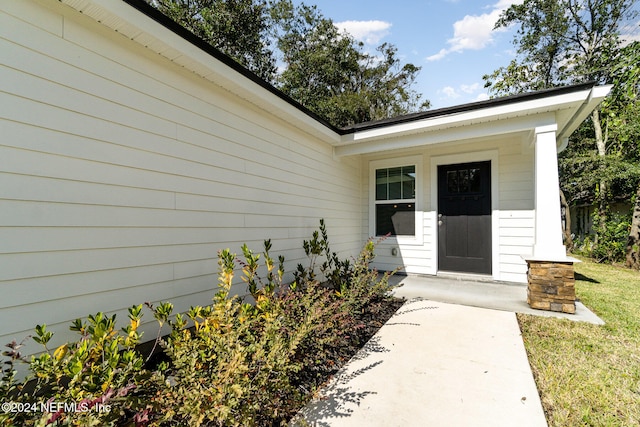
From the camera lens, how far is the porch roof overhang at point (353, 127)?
6.76ft

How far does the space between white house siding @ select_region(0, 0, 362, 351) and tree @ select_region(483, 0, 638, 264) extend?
28.7 feet

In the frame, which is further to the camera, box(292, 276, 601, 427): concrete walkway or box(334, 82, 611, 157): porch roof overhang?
box(334, 82, 611, 157): porch roof overhang

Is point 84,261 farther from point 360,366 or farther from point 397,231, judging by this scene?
point 397,231

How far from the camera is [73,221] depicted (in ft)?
6.17

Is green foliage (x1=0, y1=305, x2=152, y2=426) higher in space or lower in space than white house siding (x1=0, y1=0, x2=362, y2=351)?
lower

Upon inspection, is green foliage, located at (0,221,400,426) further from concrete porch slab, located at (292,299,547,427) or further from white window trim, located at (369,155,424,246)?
white window trim, located at (369,155,424,246)

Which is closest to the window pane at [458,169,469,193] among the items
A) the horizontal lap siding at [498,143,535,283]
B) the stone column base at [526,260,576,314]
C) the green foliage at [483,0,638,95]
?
the horizontal lap siding at [498,143,535,283]

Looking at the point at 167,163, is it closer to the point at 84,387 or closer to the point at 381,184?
the point at 84,387

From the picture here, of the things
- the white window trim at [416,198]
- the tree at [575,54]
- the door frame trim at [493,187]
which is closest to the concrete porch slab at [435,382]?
the door frame trim at [493,187]

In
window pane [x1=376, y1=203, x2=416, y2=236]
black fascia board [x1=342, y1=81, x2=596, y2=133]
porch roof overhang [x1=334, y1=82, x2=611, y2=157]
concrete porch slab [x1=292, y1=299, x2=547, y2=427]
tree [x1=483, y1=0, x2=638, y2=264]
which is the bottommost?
concrete porch slab [x1=292, y1=299, x2=547, y2=427]

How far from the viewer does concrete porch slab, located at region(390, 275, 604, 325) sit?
129 inches

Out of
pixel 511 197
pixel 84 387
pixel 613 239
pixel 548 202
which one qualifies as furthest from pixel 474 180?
pixel 84 387

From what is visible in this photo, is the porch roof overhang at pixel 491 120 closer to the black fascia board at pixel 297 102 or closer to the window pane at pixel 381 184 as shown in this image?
the black fascia board at pixel 297 102

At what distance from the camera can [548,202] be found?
11.0 feet
